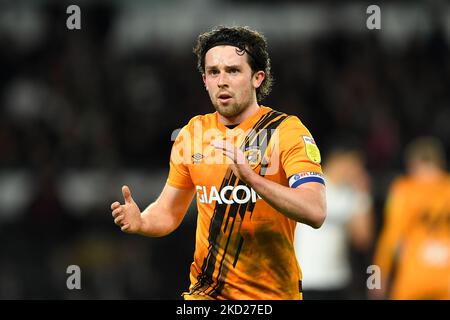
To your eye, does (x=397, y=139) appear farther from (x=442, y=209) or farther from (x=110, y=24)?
(x=110, y=24)

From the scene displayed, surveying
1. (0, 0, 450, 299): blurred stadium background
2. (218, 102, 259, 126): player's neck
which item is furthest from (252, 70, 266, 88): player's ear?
(0, 0, 450, 299): blurred stadium background

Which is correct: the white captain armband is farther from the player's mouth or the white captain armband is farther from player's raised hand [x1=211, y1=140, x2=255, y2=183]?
the player's mouth

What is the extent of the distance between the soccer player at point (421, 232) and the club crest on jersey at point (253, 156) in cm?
430

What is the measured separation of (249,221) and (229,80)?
31.0 inches

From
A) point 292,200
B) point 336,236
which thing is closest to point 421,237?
point 336,236

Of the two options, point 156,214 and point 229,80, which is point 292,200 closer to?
point 229,80

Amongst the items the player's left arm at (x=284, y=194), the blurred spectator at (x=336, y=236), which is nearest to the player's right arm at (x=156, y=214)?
the player's left arm at (x=284, y=194)

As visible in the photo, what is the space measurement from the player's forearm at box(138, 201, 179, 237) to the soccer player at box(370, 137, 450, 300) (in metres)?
4.05

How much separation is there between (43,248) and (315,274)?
11.5 ft

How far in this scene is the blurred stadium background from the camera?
11203mm

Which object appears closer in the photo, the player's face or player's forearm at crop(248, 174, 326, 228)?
player's forearm at crop(248, 174, 326, 228)

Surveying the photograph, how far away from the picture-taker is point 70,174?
1198cm

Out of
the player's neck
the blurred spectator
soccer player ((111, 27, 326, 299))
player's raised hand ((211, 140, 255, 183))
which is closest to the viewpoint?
player's raised hand ((211, 140, 255, 183))

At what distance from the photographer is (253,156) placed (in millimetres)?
5363
